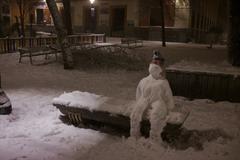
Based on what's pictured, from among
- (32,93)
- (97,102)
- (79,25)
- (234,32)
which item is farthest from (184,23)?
(97,102)

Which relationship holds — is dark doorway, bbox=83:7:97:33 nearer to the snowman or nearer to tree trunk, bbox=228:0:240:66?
tree trunk, bbox=228:0:240:66

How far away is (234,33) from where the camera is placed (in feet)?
29.3

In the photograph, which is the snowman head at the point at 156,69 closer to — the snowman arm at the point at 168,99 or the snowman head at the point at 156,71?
the snowman head at the point at 156,71

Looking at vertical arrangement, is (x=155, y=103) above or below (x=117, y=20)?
below

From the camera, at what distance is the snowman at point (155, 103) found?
16.1 feet

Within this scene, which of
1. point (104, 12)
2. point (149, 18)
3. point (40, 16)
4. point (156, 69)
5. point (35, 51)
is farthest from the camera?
point (40, 16)

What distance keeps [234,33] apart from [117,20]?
2105cm

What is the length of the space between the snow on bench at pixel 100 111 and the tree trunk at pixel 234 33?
14.9ft

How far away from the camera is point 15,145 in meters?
4.99

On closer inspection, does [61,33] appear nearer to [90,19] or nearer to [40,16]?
[90,19]

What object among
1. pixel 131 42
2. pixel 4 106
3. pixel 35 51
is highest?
pixel 131 42

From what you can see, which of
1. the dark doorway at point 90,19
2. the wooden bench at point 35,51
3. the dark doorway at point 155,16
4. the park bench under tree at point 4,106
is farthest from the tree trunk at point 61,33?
Result: the dark doorway at point 90,19

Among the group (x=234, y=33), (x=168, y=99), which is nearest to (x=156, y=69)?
(x=168, y=99)

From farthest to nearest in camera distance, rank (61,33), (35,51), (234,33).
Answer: (35,51) < (61,33) < (234,33)
